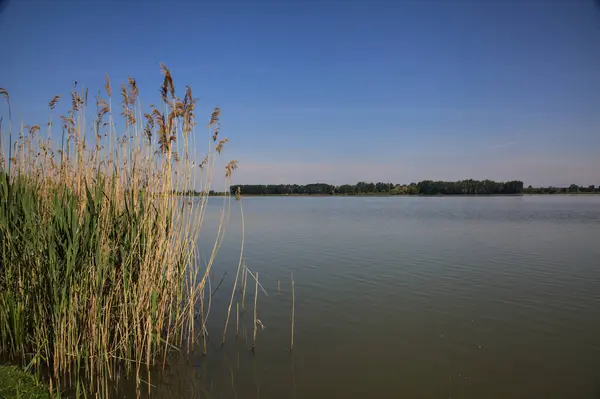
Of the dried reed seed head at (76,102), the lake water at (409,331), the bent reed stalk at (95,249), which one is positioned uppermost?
the dried reed seed head at (76,102)

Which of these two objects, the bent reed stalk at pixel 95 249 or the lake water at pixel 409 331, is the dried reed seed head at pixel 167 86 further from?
the lake water at pixel 409 331

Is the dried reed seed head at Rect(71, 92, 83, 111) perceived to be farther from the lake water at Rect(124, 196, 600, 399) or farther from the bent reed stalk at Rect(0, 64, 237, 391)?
the lake water at Rect(124, 196, 600, 399)

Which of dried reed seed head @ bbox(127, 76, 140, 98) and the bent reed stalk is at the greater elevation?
dried reed seed head @ bbox(127, 76, 140, 98)

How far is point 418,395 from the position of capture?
15.3ft

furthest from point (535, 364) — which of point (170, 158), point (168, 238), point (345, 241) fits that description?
point (345, 241)

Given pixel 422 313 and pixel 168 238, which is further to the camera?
pixel 422 313

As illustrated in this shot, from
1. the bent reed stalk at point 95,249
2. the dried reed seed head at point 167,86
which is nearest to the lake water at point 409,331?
the bent reed stalk at point 95,249

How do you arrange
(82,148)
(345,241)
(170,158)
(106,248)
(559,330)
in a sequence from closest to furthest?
(106,248), (82,148), (170,158), (559,330), (345,241)

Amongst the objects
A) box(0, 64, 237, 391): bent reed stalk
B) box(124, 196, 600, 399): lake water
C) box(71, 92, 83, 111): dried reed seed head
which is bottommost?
box(124, 196, 600, 399): lake water

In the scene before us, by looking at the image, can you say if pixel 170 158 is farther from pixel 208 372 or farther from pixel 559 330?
pixel 559 330

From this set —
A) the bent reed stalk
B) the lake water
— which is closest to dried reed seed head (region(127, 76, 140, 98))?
the bent reed stalk

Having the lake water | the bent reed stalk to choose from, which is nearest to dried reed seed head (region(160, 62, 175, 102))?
the bent reed stalk

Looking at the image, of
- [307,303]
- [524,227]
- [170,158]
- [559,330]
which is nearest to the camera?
[170,158]

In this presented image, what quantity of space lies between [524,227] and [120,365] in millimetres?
22549
